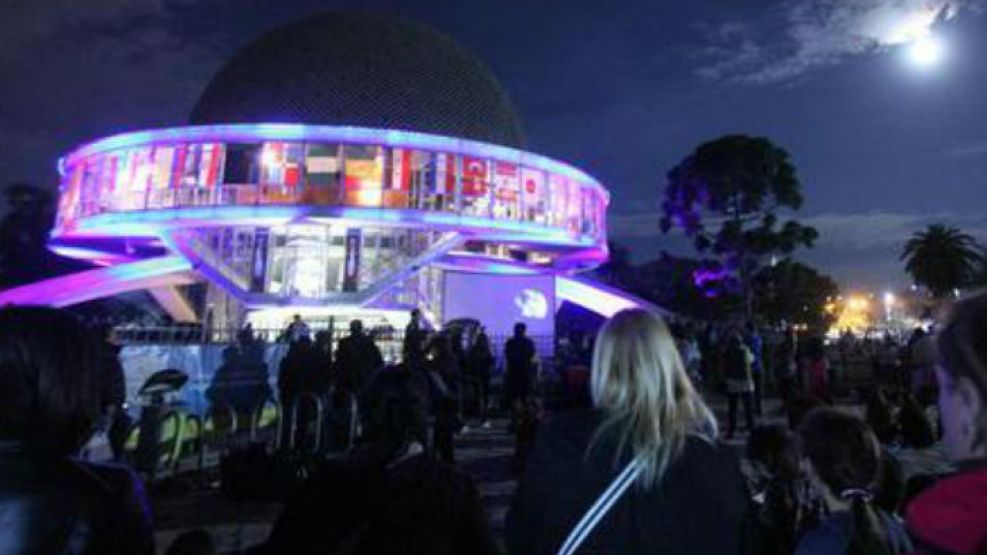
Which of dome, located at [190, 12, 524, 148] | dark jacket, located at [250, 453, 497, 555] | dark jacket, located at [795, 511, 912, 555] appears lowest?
dark jacket, located at [795, 511, 912, 555]

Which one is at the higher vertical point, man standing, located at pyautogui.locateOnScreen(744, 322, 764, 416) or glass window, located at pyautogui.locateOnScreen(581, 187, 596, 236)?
glass window, located at pyautogui.locateOnScreen(581, 187, 596, 236)

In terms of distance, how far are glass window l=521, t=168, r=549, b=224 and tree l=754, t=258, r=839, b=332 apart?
1229 cm

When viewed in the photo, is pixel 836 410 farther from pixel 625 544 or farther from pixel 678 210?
pixel 678 210

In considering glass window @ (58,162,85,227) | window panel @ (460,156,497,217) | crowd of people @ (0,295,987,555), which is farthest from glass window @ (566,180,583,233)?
crowd of people @ (0,295,987,555)

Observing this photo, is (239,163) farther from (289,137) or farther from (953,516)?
(953,516)

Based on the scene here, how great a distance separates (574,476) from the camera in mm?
2182

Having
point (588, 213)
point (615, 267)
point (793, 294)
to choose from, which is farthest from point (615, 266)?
point (588, 213)

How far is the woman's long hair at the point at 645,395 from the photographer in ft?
7.05

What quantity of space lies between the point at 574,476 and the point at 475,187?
2692cm

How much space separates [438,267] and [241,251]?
840cm

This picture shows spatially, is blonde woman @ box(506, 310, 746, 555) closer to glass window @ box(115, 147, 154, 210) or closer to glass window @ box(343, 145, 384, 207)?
glass window @ box(343, 145, 384, 207)

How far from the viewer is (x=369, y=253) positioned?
2886cm

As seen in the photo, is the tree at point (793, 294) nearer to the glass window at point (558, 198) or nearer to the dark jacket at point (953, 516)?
the glass window at point (558, 198)

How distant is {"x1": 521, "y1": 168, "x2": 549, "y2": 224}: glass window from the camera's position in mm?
30297
